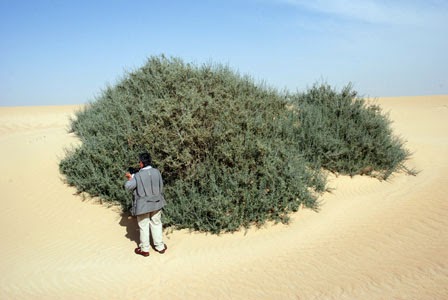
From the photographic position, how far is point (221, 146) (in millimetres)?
7594

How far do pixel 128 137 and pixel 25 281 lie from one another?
3330mm

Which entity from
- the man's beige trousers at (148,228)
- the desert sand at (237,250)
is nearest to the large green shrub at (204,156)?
the desert sand at (237,250)

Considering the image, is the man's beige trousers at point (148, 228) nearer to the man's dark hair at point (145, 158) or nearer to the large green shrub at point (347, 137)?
the man's dark hair at point (145, 158)

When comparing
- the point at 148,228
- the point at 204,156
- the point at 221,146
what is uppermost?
Result: the point at 221,146

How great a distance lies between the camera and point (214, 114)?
8.05 m

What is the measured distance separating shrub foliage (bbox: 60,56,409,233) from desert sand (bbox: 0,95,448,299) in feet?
1.42

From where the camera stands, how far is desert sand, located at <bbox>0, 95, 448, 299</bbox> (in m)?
5.46

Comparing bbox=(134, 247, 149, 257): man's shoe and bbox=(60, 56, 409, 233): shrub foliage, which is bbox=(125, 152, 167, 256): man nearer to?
bbox=(134, 247, 149, 257): man's shoe

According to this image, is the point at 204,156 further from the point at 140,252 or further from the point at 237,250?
the point at 140,252

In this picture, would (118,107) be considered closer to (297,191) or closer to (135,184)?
(135,184)

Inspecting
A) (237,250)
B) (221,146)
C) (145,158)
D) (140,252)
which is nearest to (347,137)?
(221,146)

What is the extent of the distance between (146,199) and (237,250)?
1.85m

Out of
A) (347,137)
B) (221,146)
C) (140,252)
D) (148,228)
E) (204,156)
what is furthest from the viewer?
(347,137)

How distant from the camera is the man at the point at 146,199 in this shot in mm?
6219
